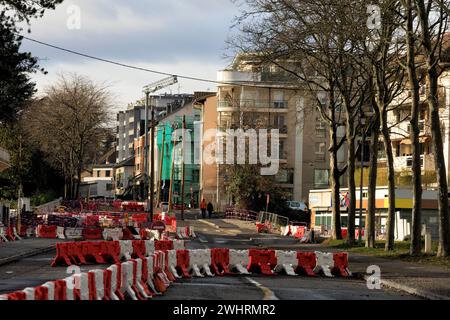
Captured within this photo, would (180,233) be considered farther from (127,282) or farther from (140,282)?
(127,282)

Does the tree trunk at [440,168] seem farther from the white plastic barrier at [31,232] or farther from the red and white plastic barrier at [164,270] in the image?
the white plastic barrier at [31,232]

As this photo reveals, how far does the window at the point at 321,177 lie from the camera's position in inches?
3652

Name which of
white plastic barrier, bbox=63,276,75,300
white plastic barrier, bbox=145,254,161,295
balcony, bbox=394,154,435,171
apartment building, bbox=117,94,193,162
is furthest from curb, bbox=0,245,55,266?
apartment building, bbox=117,94,193,162

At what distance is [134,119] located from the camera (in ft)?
559

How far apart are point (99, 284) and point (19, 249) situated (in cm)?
2301

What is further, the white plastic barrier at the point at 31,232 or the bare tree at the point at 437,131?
the white plastic barrier at the point at 31,232

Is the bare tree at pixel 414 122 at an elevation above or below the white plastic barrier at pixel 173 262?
above

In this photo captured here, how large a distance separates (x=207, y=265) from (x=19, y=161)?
5867cm

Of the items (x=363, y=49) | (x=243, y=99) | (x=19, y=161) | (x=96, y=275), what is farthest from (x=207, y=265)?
(x=243, y=99)

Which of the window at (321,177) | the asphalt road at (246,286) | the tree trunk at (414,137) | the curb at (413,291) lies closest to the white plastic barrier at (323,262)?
the asphalt road at (246,286)

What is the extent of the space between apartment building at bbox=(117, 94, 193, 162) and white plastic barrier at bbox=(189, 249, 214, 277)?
118m

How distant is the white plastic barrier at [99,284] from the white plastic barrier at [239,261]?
11.1 meters

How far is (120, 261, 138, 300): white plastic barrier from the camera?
16406 mm
